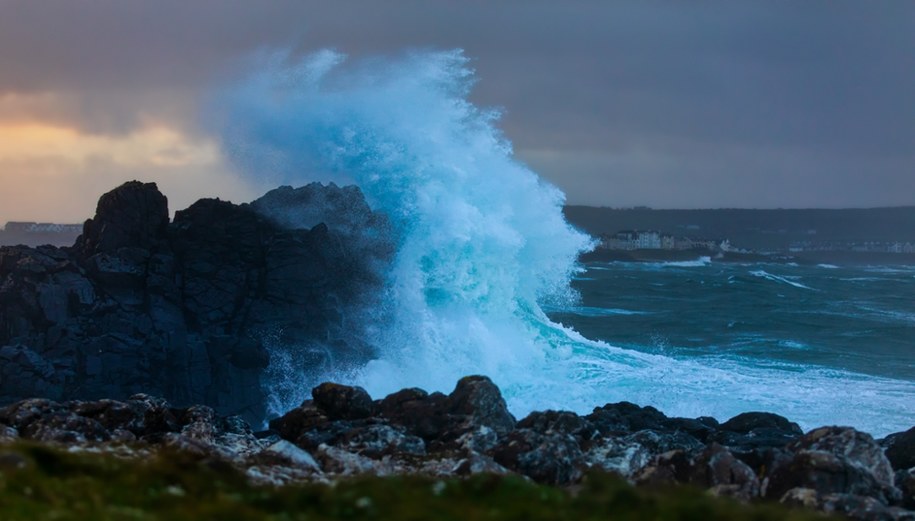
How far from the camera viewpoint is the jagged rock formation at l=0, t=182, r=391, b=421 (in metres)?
32.1

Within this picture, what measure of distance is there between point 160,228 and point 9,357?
26.8 ft

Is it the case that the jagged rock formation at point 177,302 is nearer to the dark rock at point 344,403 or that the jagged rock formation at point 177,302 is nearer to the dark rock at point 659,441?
the dark rock at point 344,403

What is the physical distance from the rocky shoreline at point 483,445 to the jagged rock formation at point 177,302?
905cm

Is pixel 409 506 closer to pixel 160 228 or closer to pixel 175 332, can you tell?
pixel 175 332

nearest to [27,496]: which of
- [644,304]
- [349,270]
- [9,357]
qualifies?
[9,357]

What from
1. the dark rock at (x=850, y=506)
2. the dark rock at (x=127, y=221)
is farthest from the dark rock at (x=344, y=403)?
the dark rock at (x=127, y=221)

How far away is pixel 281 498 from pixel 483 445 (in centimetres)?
975

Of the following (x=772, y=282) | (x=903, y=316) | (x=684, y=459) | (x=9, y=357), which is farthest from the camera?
(x=772, y=282)

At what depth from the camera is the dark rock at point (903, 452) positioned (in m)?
21.7

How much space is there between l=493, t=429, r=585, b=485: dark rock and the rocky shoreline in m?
0.03

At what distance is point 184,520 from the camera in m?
10.6

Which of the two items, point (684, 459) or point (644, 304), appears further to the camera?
point (644, 304)

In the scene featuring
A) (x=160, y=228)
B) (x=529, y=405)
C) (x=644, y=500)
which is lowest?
(x=529, y=405)

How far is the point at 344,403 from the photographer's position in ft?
80.3
